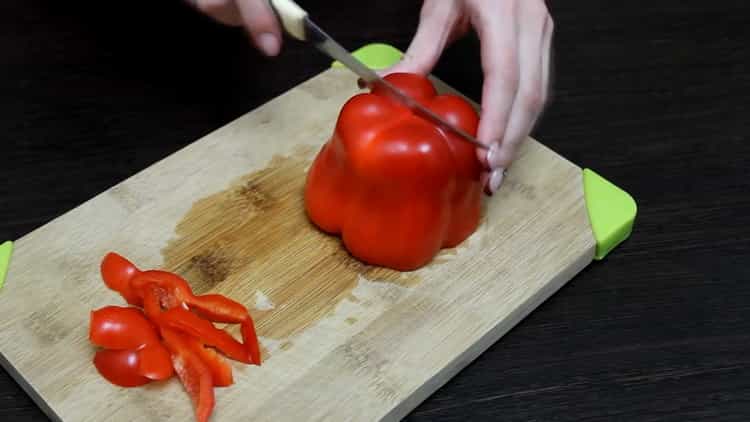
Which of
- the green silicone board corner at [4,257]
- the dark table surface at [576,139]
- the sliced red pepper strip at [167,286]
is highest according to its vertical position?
the green silicone board corner at [4,257]

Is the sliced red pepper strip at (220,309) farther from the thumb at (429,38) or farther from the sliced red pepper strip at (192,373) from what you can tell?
the thumb at (429,38)

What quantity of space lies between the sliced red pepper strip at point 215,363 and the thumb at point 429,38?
0.50m

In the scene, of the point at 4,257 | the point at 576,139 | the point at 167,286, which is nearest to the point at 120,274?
the point at 167,286

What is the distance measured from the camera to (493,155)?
1.34m

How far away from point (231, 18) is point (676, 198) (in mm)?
785

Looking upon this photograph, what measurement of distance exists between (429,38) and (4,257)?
713 mm

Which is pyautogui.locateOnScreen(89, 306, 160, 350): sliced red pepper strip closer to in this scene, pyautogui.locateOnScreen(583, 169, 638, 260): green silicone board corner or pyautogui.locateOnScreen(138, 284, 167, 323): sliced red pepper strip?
pyautogui.locateOnScreen(138, 284, 167, 323): sliced red pepper strip

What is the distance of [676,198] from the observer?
156 cm

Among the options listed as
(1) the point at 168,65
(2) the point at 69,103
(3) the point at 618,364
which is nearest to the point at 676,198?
(3) the point at 618,364

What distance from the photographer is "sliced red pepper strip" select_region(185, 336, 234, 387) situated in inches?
48.0

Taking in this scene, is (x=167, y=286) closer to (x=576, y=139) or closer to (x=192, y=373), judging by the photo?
(x=192, y=373)

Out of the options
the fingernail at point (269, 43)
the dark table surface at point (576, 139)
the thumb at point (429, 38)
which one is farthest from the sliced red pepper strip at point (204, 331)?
the thumb at point (429, 38)

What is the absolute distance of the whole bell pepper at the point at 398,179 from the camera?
4.34 feet

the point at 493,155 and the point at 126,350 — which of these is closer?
the point at 126,350
